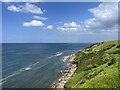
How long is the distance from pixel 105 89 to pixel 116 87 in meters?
3.14

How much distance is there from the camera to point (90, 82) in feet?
213

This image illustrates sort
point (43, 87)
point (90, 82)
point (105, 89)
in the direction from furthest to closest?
point (43, 87), point (90, 82), point (105, 89)

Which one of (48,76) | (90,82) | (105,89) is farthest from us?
(48,76)

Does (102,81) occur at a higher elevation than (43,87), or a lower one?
higher

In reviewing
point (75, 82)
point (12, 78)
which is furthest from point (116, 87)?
point (12, 78)

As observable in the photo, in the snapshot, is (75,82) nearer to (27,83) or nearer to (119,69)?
(119,69)

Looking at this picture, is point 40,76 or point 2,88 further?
point 40,76

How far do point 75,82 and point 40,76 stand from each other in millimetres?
30444

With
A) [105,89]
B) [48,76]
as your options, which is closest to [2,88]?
[48,76]

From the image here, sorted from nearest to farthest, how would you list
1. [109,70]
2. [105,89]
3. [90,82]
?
[105,89] → [90,82] → [109,70]

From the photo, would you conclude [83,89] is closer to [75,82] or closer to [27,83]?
[75,82]

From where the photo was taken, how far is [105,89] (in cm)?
5966

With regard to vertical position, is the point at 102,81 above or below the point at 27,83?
above

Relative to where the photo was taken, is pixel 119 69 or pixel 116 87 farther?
pixel 119 69
